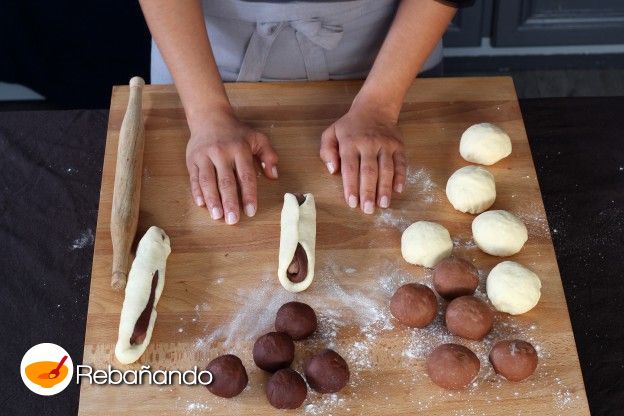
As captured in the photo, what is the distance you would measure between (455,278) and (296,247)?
0.96ft

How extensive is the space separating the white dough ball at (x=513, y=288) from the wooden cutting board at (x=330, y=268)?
0.03 m

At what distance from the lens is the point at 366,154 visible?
1517 millimetres

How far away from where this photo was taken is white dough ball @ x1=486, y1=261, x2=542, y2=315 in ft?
4.22

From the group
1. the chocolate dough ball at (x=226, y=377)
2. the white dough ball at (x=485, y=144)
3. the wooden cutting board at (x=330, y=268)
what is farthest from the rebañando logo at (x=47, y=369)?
the white dough ball at (x=485, y=144)

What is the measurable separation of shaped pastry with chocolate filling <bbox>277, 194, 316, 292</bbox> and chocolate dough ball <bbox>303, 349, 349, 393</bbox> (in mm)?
168

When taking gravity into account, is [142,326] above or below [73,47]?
above

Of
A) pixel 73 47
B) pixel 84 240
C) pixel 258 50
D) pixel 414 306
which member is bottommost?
pixel 73 47

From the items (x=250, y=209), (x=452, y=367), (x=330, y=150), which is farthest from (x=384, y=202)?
(x=452, y=367)

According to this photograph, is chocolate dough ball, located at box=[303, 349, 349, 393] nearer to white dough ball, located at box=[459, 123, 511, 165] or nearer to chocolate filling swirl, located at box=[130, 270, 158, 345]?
chocolate filling swirl, located at box=[130, 270, 158, 345]

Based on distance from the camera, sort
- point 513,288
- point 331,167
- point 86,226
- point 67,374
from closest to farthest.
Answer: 1. point 513,288
2. point 67,374
3. point 331,167
4. point 86,226

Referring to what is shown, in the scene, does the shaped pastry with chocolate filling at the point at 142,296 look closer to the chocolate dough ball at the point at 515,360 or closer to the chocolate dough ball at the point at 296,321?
the chocolate dough ball at the point at 296,321

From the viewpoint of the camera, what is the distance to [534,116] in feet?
6.05

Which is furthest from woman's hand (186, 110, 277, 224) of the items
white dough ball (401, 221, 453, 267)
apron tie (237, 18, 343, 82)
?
white dough ball (401, 221, 453, 267)

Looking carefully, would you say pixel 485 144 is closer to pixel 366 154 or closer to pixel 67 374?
pixel 366 154
